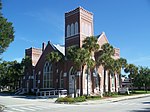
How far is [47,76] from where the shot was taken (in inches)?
2078

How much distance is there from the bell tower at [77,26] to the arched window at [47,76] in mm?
7683

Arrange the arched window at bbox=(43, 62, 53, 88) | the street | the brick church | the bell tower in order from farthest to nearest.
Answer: the arched window at bbox=(43, 62, 53, 88)
the bell tower
the brick church
the street

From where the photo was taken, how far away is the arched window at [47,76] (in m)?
51.7

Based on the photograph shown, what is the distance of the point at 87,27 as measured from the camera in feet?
158

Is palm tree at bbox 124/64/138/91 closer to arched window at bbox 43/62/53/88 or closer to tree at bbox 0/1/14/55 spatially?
arched window at bbox 43/62/53/88

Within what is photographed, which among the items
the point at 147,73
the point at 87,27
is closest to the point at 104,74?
the point at 87,27

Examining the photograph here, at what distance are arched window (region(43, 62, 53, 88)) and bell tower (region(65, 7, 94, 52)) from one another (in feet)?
25.2

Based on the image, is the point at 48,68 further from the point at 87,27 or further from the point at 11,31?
the point at 11,31

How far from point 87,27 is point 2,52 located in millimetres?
33091

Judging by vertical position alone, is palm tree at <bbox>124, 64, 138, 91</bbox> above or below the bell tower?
below

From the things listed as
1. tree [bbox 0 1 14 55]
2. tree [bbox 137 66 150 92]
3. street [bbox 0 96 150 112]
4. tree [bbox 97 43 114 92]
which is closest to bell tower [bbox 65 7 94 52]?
tree [bbox 97 43 114 92]

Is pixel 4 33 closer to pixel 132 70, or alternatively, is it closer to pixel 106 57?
pixel 106 57

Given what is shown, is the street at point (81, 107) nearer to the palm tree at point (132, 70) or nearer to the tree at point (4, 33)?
the tree at point (4, 33)

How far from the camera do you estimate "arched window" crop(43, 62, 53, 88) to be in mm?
51728
